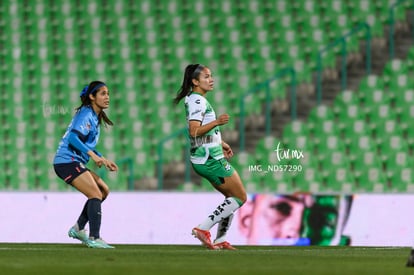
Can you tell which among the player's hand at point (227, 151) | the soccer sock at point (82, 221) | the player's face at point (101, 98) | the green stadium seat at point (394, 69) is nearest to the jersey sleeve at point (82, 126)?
the player's face at point (101, 98)

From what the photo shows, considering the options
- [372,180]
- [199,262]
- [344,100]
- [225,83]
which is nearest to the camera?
[199,262]

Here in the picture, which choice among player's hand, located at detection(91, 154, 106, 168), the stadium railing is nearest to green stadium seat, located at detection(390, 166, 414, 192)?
the stadium railing

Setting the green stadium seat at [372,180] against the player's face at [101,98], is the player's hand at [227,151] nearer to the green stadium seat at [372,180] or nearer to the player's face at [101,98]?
the player's face at [101,98]

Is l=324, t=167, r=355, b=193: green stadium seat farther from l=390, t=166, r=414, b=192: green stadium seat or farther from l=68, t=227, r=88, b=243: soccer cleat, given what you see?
l=68, t=227, r=88, b=243: soccer cleat

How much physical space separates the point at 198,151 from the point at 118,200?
9.98ft

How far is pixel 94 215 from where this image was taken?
34.8ft

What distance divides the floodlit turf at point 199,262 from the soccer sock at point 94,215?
0.42 metres

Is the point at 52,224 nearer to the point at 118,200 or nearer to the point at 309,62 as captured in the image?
the point at 118,200

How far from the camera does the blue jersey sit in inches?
419

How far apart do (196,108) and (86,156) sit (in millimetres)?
1324

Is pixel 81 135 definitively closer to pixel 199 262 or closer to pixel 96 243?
pixel 96 243

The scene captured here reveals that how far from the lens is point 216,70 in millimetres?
17000

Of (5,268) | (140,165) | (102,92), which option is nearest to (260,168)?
(140,165)

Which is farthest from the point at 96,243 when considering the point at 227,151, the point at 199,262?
the point at 199,262
